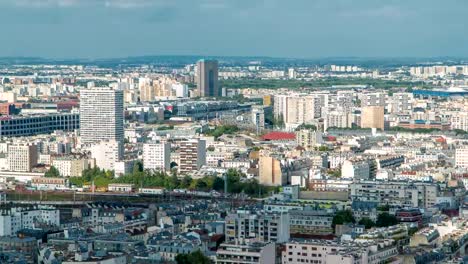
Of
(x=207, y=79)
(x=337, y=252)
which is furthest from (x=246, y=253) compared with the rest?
(x=207, y=79)

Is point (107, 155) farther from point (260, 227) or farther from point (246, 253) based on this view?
point (246, 253)

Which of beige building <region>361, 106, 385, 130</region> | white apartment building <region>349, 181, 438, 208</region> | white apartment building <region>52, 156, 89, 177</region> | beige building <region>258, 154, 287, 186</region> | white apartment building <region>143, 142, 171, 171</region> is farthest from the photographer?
beige building <region>361, 106, 385, 130</region>

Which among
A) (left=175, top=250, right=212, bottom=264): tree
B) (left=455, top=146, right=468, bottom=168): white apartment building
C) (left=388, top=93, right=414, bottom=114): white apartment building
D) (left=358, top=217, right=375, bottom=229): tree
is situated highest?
(left=388, top=93, right=414, bottom=114): white apartment building

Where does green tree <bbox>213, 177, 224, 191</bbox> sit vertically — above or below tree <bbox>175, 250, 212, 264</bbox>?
above

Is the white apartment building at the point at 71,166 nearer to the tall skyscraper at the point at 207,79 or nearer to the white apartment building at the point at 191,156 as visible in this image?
the white apartment building at the point at 191,156

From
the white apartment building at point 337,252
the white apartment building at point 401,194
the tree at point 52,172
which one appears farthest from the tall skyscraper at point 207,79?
the white apartment building at point 337,252

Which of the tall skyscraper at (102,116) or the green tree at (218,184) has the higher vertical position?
the tall skyscraper at (102,116)

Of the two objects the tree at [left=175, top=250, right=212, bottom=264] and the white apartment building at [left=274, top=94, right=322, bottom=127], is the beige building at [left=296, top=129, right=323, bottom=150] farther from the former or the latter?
the tree at [left=175, top=250, right=212, bottom=264]

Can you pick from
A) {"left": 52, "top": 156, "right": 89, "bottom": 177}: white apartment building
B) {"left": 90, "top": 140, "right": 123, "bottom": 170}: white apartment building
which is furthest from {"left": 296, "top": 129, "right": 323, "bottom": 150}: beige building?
{"left": 52, "top": 156, "right": 89, "bottom": 177}: white apartment building
